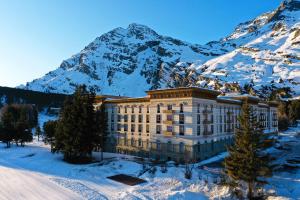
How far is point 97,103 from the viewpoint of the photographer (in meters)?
77.0

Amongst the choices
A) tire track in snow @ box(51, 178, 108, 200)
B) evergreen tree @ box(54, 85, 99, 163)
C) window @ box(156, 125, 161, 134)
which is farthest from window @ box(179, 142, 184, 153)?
tire track in snow @ box(51, 178, 108, 200)

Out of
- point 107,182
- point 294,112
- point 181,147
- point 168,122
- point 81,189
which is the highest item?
point 294,112

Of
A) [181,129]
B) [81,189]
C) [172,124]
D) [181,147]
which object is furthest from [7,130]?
[81,189]

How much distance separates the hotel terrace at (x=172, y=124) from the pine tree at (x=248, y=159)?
67.7 ft

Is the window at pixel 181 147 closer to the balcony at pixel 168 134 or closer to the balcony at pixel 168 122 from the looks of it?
the balcony at pixel 168 134

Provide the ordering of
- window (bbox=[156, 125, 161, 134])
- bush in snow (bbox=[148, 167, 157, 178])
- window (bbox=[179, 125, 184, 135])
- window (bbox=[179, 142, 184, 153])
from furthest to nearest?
window (bbox=[156, 125, 161, 134]) < window (bbox=[179, 125, 184, 135]) < window (bbox=[179, 142, 184, 153]) < bush in snow (bbox=[148, 167, 157, 178])

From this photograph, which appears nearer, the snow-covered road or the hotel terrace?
the snow-covered road

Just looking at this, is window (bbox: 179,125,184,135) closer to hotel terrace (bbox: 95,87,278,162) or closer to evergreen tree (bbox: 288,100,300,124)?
hotel terrace (bbox: 95,87,278,162)

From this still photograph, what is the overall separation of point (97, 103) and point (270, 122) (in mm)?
63752

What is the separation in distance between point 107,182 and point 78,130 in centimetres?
1825

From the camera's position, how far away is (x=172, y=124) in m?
59.5

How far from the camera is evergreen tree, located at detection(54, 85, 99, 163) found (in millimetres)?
56875

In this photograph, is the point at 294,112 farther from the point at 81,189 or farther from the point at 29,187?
the point at 29,187

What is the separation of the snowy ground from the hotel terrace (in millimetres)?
6062
